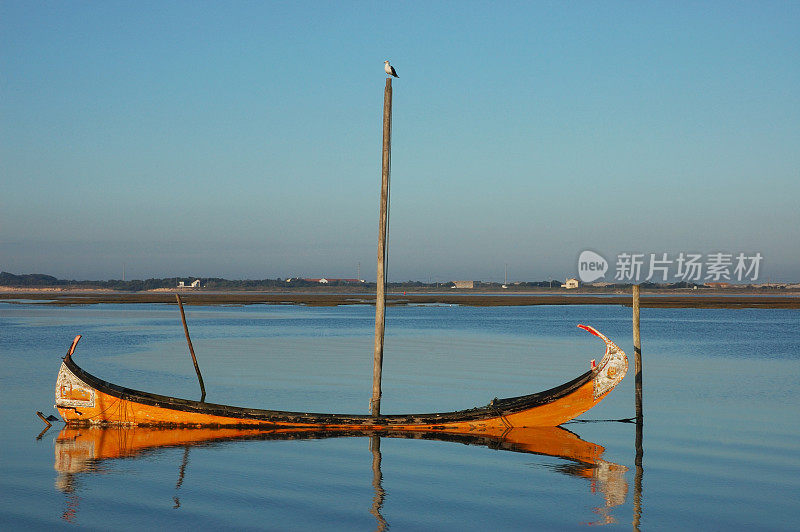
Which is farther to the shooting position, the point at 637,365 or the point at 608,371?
the point at 637,365

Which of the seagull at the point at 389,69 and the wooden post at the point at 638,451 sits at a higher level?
the seagull at the point at 389,69

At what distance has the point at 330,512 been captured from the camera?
10281 millimetres

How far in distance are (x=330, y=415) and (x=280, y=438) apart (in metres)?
1.09

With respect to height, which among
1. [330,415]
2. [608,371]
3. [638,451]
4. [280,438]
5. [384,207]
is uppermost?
[384,207]

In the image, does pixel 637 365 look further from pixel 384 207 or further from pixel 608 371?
pixel 384 207

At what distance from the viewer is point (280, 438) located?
50.3 feet

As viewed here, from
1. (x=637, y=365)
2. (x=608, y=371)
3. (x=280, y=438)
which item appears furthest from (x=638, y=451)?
(x=280, y=438)

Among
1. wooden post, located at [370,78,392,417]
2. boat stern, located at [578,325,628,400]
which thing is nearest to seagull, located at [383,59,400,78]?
wooden post, located at [370,78,392,417]

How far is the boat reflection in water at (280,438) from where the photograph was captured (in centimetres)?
1244

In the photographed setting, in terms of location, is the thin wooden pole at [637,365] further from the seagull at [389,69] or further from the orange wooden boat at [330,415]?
the seagull at [389,69]

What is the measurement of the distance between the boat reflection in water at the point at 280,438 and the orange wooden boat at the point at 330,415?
0.56 ft

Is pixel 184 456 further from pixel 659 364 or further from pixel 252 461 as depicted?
pixel 659 364

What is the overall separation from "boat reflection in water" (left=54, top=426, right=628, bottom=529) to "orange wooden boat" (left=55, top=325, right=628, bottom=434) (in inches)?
6.8

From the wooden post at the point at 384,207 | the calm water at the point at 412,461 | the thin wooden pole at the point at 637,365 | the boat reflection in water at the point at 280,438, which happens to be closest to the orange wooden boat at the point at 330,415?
the boat reflection in water at the point at 280,438
